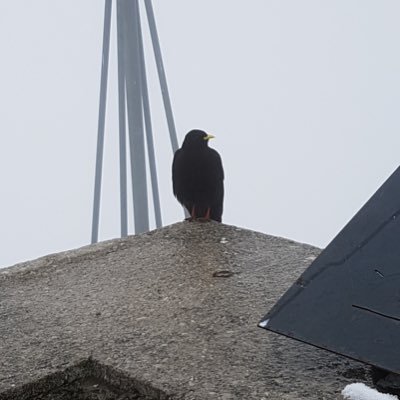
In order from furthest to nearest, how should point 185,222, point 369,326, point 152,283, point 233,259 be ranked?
Result: point 185,222, point 233,259, point 152,283, point 369,326

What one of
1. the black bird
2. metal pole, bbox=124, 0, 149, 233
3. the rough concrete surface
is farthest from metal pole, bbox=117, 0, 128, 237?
the rough concrete surface

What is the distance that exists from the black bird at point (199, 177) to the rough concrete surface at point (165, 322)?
39 cm

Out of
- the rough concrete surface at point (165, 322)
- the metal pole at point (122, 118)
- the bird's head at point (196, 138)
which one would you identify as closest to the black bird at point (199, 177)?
the bird's head at point (196, 138)

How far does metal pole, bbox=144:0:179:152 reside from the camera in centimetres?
286

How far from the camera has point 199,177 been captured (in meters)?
2.35

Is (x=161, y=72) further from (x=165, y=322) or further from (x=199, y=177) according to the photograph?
(x=165, y=322)

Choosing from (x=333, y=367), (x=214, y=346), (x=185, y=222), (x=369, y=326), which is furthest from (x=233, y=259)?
(x=369, y=326)

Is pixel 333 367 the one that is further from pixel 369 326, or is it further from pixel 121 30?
pixel 121 30

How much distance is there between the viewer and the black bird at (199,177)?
2340 millimetres

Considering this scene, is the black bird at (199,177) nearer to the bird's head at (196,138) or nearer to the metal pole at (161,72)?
the bird's head at (196,138)

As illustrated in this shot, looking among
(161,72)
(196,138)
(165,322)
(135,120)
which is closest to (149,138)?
(135,120)

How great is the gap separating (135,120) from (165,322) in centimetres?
157

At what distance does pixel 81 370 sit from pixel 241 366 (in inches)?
9.6

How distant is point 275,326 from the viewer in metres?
1.06
